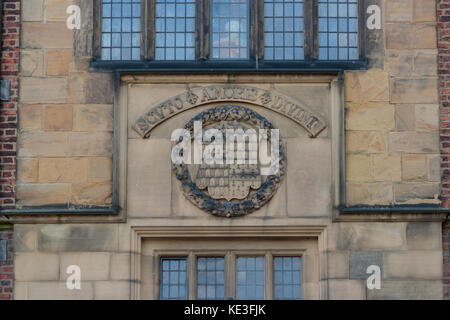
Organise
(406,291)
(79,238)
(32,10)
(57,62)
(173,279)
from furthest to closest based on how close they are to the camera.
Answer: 1. (32,10)
2. (57,62)
3. (173,279)
4. (79,238)
5. (406,291)

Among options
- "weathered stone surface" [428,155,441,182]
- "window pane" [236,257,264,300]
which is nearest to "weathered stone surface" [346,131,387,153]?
"weathered stone surface" [428,155,441,182]

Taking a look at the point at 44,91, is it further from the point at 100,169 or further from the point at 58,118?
the point at 100,169

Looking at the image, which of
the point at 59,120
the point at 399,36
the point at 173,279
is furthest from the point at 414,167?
the point at 59,120

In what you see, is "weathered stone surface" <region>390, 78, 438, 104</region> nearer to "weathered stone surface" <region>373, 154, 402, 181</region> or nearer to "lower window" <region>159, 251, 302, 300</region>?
"weathered stone surface" <region>373, 154, 402, 181</region>

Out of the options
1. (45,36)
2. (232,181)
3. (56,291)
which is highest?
(45,36)

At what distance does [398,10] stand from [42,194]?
16.7ft

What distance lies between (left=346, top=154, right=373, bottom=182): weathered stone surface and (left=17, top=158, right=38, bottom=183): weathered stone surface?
3.90m

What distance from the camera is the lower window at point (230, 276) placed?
1611 centimetres

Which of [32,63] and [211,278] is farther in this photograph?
[32,63]

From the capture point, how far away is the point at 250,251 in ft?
53.3

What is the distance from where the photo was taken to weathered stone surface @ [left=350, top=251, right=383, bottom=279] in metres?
15.8

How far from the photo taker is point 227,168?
52.9ft

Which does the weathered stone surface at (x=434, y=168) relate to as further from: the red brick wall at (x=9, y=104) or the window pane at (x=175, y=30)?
the red brick wall at (x=9, y=104)
